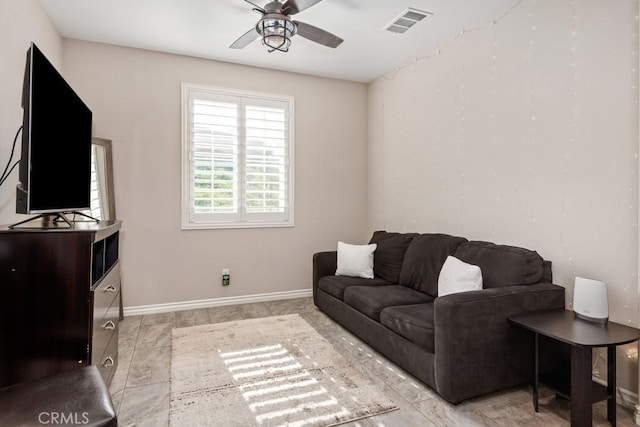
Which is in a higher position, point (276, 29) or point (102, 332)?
point (276, 29)

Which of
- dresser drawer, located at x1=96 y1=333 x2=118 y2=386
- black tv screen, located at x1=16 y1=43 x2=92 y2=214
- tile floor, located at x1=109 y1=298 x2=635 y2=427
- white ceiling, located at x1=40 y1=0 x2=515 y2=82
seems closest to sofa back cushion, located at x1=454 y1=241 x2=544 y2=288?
tile floor, located at x1=109 y1=298 x2=635 y2=427

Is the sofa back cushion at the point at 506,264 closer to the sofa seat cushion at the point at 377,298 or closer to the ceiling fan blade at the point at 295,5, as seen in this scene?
the sofa seat cushion at the point at 377,298

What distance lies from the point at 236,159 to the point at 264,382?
8.66 feet

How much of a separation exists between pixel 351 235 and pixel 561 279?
9.03ft

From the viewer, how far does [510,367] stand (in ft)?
7.45

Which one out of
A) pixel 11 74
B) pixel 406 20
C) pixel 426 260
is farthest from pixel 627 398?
pixel 11 74

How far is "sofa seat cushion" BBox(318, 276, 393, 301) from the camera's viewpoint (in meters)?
3.58

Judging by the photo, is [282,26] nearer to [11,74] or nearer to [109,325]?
[11,74]

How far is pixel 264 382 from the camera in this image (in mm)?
2473

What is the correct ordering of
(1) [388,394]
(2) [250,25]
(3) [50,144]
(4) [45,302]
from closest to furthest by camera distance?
1. (4) [45,302]
2. (3) [50,144]
3. (1) [388,394]
4. (2) [250,25]

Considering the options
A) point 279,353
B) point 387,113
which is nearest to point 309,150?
point 387,113

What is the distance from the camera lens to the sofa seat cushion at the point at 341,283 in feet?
11.7

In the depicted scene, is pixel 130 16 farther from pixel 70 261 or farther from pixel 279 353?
pixel 279 353

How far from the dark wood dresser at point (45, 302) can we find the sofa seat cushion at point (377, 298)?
1952mm
